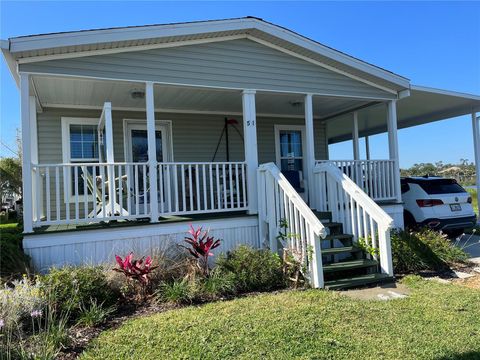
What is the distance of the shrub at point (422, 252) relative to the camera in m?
5.91

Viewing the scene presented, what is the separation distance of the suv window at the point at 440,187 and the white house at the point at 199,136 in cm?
90

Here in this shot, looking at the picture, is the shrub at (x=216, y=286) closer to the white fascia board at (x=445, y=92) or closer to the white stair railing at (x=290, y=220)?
the white stair railing at (x=290, y=220)

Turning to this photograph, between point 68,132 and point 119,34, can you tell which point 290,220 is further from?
point 68,132

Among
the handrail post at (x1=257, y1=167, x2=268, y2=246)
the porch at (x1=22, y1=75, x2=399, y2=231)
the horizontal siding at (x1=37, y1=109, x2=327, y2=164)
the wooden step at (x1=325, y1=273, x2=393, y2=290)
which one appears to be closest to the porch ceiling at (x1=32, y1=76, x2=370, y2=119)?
the porch at (x1=22, y1=75, x2=399, y2=231)

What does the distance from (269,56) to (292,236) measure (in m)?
3.45

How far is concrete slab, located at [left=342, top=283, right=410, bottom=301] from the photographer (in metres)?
4.65

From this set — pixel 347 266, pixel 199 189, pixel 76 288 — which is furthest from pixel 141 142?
pixel 347 266

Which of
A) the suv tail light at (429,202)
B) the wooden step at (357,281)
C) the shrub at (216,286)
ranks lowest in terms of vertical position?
the wooden step at (357,281)

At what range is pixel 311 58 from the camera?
718 centimetres

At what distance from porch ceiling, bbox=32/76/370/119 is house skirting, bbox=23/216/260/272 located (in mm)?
2373

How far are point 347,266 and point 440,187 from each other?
4.28 m

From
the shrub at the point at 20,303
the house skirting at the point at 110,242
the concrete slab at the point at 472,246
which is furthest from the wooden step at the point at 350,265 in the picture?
the shrub at the point at 20,303

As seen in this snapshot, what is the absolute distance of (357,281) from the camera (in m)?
5.13

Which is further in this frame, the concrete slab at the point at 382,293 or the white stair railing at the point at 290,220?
the white stair railing at the point at 290,220
